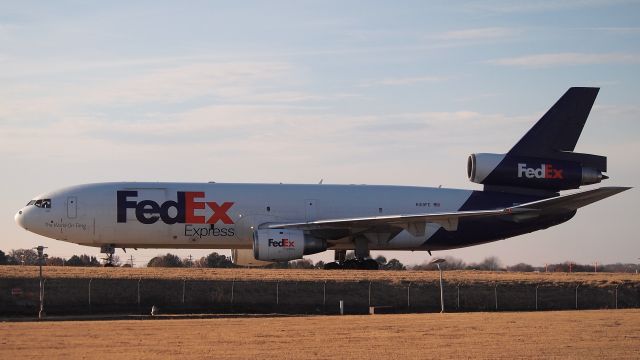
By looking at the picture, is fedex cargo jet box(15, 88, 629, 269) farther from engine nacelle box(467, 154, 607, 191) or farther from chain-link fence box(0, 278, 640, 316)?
chain-link fence box(0, 278, 640, 316)

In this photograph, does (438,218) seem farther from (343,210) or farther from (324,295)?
(324,295)

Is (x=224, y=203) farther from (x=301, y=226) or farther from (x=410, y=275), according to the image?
(x=410, y=275)

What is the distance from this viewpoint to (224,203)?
4688 cm

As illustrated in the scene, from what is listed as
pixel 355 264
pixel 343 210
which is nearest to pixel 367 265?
pixel 355 264

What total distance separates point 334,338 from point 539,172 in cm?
2711

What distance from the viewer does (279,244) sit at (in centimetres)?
4478

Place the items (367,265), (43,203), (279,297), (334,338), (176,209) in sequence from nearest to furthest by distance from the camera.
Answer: (334,338) → (279,297) → (176,209) → (43,203) → (367,265)

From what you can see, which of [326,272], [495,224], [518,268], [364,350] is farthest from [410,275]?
[518,268]

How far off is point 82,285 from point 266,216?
1156 centimetres

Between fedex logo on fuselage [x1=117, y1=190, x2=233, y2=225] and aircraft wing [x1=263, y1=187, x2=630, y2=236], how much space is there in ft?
7.19

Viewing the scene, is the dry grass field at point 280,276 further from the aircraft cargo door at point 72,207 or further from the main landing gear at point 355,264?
the aircraft cargo door at point 72,207

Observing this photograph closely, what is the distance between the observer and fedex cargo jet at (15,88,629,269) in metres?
45.8

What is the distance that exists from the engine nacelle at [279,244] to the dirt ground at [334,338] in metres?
12.6

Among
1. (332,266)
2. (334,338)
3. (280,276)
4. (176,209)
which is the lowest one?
(334,338)
